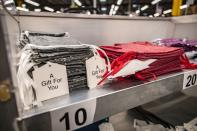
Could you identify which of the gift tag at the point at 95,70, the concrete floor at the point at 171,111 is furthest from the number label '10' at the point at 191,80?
the concrete floor at the point at 171,111

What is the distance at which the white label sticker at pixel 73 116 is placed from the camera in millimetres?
265

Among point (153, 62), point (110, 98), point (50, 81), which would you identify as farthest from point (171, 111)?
point (50, 81)

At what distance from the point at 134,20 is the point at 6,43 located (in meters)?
0.94

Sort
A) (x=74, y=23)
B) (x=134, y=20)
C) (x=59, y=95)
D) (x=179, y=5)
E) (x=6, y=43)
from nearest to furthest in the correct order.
Answer: (x=6, y=43)
(x=59, y=95)
(x=74, y=23)
(x=134, y=20)
(x=179, y=5)

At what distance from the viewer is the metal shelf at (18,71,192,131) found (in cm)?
25

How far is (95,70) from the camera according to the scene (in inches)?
14.0

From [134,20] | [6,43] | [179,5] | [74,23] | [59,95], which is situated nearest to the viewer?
[6,43]

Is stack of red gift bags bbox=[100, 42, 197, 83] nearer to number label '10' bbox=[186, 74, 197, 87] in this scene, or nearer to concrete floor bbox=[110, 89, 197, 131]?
number label '10' bbox=[186, 74, 197, 87]

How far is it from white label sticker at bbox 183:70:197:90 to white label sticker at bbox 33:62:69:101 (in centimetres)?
38

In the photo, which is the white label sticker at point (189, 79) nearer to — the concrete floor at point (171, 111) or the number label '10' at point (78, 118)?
the number label '10' at point (78, 118)

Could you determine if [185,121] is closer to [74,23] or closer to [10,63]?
[74,23]

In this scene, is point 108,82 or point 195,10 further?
point 195,10

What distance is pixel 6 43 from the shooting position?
0.61ft

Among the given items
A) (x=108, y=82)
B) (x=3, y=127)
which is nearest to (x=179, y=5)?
(x=108, y=82)
